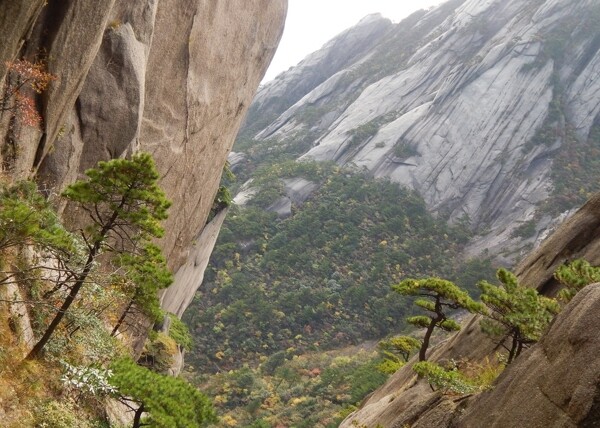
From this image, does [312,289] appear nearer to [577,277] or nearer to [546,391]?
[577,277]

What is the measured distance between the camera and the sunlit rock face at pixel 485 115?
58.0 m

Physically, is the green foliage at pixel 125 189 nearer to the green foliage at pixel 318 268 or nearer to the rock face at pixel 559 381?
the rock face at pixel 559 381

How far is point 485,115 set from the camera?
62.4m

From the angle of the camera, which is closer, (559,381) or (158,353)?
(559,381)

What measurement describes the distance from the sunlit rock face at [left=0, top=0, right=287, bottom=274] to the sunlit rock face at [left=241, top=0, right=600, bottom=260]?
37276 millimetres

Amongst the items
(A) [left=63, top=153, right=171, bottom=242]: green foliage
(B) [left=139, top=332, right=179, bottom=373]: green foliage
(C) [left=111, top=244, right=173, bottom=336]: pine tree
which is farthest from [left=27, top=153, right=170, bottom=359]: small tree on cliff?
(B) [left=139, top=332, right=179, bottom=373]: green foliage

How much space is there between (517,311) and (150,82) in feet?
48.9

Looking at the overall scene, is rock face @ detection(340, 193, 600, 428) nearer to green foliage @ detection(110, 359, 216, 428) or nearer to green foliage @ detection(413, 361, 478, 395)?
green foliage @ detection(413, 361, 478, 395)

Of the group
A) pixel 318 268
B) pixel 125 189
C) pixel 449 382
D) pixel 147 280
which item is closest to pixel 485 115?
pixel 318 268

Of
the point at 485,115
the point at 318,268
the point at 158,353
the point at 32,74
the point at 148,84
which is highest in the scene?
the point at 148,84

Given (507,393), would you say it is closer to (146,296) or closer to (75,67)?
(146,296)

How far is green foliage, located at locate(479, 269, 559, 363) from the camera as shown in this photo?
→ 885 cm

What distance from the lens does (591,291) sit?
691cm

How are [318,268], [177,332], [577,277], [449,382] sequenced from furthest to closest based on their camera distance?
[318,268] < [177,332] < [449,382] < [577,277]
